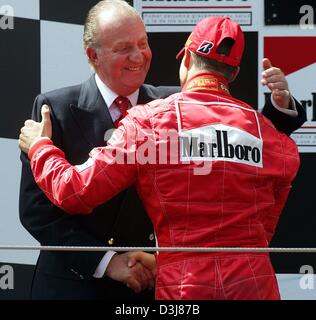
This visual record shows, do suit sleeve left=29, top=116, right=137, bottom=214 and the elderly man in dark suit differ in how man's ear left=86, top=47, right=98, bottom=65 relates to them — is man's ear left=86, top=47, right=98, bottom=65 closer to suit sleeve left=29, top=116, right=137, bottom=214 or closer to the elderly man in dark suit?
the elderly man in dark suit

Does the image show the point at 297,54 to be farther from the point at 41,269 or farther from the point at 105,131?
the point at 41,269

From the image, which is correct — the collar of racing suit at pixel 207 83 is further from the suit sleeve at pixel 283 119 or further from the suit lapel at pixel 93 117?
the suit lapel at pixel 93 117

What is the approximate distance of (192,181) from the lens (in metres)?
2.15

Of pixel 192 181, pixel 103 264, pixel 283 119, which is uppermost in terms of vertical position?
pixel 283 119

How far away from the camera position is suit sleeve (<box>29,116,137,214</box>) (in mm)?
2160

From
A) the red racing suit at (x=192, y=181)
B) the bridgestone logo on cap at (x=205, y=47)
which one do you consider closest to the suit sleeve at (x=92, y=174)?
the red racing suit at (x=192, y=181)

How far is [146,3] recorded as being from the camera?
2799 millimetres

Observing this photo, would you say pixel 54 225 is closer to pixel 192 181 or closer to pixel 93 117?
pixel 93 117

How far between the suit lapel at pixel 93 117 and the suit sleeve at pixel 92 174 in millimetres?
214

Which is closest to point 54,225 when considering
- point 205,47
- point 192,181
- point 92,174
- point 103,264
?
point 103,264

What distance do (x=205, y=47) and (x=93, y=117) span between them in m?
0.38

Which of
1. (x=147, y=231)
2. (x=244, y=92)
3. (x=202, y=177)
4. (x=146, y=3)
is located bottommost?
(x=147, y=231)

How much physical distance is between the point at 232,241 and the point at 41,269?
58 cm
